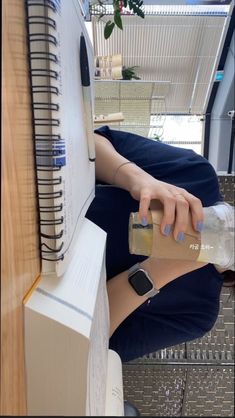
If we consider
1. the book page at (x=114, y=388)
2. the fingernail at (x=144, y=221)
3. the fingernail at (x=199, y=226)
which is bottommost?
the book page at (x=114, y=388)

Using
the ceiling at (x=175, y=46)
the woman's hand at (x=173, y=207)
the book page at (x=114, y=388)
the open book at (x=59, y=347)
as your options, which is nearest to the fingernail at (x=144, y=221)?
the woman's hand at (x=173, y=207)

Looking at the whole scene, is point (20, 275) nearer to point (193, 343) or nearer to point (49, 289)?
point (49, 289)

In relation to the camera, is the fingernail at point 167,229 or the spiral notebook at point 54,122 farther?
the fingernail at point 167,229

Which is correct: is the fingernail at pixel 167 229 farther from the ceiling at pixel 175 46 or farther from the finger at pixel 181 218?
the ceiling at pixel 175 46

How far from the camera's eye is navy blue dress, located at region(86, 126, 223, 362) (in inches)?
26.8

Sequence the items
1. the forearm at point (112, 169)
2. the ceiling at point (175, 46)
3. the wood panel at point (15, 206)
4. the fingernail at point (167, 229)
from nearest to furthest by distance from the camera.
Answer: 1. the wood panel at point (15, 206)
2. the fingernail at point (167, 229)
3. the forearm at point (112, 169)
4. the ceiling at point (175, 46)

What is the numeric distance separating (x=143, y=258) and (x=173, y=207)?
234 millimetres

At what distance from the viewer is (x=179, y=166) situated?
2.26 ft

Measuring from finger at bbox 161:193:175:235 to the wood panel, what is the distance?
17cm

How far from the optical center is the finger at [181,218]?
43 cm

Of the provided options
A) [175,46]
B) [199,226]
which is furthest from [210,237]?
[175,46]

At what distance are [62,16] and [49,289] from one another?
0.82 feet

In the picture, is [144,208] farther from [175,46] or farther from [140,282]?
[175,46]

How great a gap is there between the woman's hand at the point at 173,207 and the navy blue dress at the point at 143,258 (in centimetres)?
15
